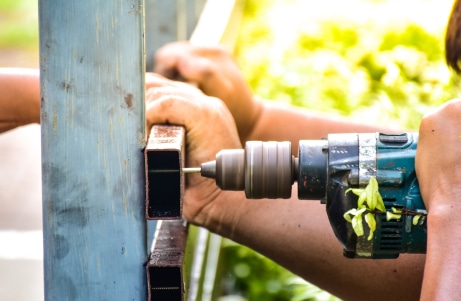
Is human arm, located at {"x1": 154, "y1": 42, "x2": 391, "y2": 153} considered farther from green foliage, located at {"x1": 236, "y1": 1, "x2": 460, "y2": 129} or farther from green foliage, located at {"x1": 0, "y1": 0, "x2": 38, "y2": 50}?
green foliage, located at {"x1": 0, "y1": 0, "x2": 38, "y2": 50}

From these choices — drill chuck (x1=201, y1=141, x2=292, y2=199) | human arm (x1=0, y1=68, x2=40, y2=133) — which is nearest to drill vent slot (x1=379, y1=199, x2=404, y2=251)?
drill chuck (x1=201, y1=141, x2=292, y2=199)

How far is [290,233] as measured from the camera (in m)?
2.16

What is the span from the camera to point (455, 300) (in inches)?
57.0

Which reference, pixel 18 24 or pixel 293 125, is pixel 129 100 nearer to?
pixel 293 125

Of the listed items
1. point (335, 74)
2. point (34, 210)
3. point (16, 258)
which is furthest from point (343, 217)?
point (34, 210)

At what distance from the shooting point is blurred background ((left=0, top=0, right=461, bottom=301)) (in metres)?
4.14

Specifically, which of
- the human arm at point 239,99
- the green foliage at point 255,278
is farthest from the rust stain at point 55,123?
the green foliage at point 255,278

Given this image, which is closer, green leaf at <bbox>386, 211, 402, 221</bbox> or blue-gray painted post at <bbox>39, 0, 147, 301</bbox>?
blue-gray painted post at <bbox>39, 0, 147, 301</bbox>

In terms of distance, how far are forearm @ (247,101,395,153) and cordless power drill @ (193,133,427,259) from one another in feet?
4.45

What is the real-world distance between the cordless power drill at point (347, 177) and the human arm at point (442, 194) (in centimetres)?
5

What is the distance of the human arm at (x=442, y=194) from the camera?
1.47m

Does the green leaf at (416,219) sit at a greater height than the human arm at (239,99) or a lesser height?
lesser

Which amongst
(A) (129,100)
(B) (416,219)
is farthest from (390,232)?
(A) (129,100)

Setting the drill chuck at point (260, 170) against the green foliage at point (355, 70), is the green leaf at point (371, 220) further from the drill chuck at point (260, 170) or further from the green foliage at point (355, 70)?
the green foliage at point (355, 70)
